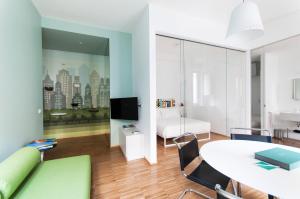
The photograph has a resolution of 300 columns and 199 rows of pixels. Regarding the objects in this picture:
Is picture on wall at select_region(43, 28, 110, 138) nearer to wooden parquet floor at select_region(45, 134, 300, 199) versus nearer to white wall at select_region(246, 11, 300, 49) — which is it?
wooden parquet floor at select_region(45, 134, 300, 199)

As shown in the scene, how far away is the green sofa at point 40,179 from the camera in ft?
4.18

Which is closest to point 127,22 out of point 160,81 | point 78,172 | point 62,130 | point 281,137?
point 160,81

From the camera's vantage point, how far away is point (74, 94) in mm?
4930

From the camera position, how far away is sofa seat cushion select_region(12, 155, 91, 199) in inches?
52.7

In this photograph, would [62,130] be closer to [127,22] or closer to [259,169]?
[127,22]

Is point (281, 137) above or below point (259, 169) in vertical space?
below

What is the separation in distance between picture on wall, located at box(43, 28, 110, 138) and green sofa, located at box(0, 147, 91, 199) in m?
3.01

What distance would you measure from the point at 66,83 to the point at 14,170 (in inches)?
156

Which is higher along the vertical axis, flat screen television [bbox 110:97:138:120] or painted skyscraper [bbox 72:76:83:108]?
painted skyscraper [bbox 72:76:83:108]

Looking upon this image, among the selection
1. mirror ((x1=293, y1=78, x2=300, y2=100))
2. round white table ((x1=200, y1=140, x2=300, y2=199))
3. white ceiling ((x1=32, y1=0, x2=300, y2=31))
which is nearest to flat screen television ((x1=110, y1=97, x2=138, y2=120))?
white ceiling ((x1=32, y1=0, x2=300, y2=31))

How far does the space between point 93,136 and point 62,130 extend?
97 cm

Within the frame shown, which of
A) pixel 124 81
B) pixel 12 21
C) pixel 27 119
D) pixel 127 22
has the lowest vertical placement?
pixel 27 119

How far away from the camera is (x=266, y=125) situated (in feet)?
14.0

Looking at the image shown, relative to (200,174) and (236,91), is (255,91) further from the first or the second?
(200,174)
